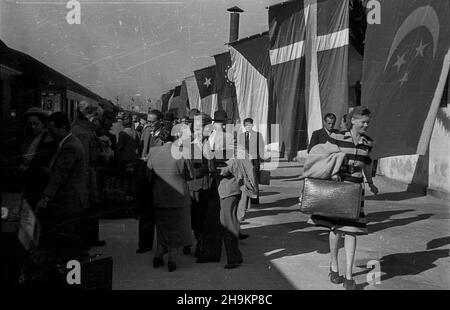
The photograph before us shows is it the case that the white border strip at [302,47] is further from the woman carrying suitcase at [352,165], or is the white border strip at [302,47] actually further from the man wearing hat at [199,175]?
the woman carrying suitcase at [352,165]

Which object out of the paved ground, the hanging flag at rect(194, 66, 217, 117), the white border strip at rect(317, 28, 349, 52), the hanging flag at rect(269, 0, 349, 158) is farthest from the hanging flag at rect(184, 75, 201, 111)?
the white border strip at rect(317, 28, 349, 52)

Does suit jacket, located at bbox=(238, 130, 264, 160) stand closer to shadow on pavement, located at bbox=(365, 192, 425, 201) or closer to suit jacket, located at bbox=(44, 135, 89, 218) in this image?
shadow on pavement, located at bbox=(365, 192, 425, 201)

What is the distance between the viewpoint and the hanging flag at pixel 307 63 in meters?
7.27

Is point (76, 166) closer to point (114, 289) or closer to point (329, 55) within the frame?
point (114, 289)

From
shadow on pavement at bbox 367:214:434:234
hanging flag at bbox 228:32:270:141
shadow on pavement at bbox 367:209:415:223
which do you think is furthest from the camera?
hanging flag at bbox 228:32:270:141

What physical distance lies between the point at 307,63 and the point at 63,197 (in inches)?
193

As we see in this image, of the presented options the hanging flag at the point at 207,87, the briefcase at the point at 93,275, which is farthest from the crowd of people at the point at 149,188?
the hanging flag at the point at 207,87

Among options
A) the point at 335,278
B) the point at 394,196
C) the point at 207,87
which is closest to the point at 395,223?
the point at 394,196

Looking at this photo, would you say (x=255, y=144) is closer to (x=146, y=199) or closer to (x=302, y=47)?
(x=302, y=47)

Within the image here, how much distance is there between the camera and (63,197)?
4469 millimetres

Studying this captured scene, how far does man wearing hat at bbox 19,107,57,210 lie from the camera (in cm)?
400

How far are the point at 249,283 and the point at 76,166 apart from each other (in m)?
2.14

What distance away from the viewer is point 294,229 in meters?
7.54

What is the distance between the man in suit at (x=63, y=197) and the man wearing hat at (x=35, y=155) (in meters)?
0.06
